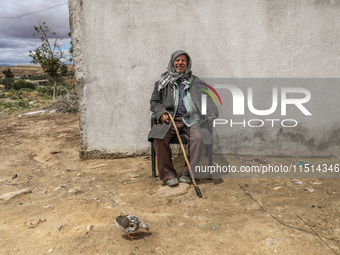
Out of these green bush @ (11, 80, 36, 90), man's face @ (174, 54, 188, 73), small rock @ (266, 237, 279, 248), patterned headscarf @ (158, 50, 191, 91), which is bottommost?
small rock @ (266, 237, 279, 248)

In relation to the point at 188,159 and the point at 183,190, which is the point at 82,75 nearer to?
the point at 188,159

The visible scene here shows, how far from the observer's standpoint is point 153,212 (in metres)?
2.60

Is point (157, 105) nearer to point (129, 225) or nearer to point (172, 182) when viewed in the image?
point (172, 182)

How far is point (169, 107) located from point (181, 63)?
63cm

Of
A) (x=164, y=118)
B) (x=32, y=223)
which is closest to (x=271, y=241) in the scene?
(x=164, y=118)

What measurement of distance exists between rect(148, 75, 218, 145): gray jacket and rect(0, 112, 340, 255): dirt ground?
Answer: 680mm

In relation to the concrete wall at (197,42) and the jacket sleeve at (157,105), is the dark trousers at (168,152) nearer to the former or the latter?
the jacket sleeve at (157,105)

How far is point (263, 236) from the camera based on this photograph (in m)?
2.11

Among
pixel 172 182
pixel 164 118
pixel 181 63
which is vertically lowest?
pixel 172 182

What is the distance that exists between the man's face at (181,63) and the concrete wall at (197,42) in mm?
540

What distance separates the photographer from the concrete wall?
376 centimetres

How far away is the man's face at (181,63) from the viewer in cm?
337
